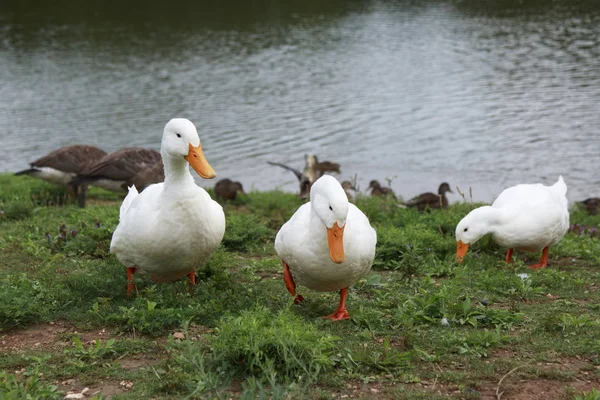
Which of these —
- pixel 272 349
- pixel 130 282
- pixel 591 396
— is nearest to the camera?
pixel 591 396

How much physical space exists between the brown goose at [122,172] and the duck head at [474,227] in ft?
15.2

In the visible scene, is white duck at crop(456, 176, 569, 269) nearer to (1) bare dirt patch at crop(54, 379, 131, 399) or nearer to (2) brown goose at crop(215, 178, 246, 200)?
(1) bare dirt patch at crop(54, 379, 131, 399)

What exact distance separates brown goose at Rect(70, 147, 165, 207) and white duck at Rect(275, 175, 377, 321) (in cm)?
511

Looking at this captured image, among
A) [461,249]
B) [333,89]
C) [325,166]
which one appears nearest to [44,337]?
[461,249]

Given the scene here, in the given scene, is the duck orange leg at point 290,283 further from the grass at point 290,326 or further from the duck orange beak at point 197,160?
the duck orange beak at point 197,160

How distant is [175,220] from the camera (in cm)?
554

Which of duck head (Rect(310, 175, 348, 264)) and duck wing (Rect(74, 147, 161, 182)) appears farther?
duck wing (Rect(74, 147, 161, 182))

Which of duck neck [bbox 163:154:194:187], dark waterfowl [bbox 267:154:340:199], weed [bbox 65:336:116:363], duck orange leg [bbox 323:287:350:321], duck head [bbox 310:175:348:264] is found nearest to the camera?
weed [bbox 65:336:116:363]

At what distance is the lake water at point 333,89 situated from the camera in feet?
45.8

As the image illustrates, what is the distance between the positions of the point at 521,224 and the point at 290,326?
3571 mm

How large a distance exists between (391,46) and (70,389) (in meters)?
21.4

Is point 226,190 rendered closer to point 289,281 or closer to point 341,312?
point 289,281

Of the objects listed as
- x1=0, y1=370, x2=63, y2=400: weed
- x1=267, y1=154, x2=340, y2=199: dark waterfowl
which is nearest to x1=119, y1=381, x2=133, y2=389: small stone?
x1=0, y1=370, x2=63, y2=400: weed

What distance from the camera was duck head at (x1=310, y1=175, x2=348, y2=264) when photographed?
16.0 ft
